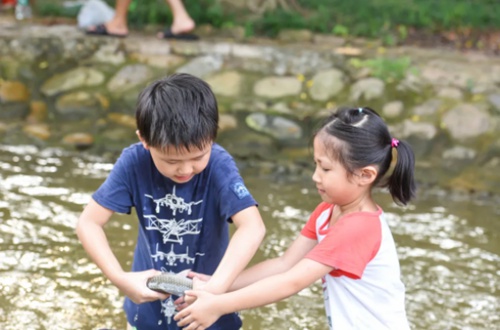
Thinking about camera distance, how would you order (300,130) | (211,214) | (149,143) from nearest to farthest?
1. (149,143)
2. (211,214)
3. (300,130)

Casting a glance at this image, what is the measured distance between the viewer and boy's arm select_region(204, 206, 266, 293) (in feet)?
7.39

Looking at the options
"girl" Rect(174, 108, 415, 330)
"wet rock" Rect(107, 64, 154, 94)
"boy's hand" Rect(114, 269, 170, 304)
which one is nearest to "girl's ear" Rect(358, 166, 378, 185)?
"girl" Rect(174, 108, 415, 330)

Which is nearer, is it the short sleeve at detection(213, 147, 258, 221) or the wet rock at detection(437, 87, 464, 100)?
the short sleeve at detection(213, 147, 258, 221)

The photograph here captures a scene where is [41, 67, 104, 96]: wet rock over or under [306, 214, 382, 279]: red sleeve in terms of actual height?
under

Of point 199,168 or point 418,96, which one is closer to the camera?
point 199,168

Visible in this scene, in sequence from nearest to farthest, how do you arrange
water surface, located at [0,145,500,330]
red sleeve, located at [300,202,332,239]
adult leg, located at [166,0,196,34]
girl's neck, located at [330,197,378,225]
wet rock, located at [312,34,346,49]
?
girl's neck, located at [330,197,378,225] → red sleeve, located at [300,202,332,239] → water surface, located at [0,145,500,330] → adult leg, located at [166,0,196,34] → wet rock, located at [312,34,346,49]

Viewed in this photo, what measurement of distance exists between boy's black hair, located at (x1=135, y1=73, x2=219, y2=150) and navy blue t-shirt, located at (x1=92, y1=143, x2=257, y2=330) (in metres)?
0.17

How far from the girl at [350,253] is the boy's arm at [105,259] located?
14 cm

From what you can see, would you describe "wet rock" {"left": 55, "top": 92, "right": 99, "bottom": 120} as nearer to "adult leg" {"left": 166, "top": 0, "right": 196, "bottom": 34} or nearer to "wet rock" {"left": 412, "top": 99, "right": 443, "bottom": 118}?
"adult leg" {"left": 166, "top": 0, "right": 196, "bottom": 34}

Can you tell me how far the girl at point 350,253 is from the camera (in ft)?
7.16

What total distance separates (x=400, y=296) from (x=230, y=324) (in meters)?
0.55

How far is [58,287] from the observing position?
3391 millimetres

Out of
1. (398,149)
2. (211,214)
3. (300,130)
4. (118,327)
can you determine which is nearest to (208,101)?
(211,214)

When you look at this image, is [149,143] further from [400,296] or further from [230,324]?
[400,296]
